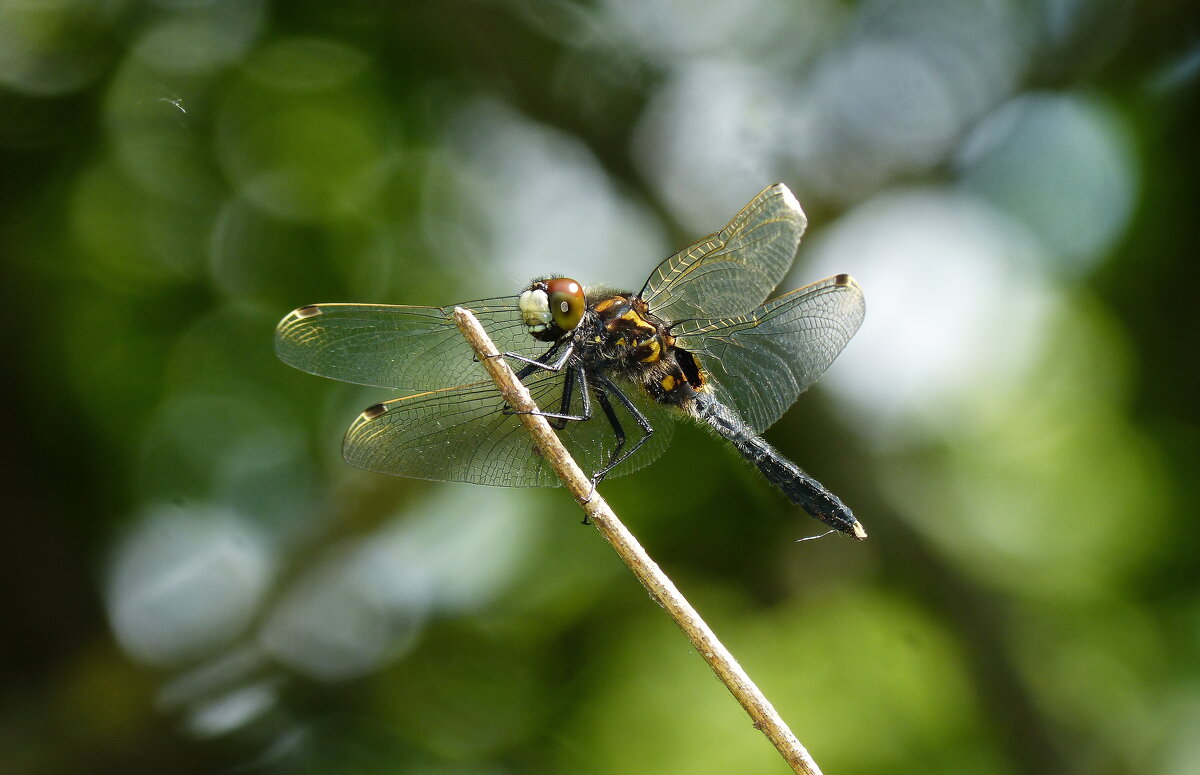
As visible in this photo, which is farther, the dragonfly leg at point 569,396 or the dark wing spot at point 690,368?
the dark wing spot at point 690,368

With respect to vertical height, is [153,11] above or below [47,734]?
above

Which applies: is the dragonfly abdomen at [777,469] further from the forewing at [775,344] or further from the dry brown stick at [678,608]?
the dry brown stick at [678,608]

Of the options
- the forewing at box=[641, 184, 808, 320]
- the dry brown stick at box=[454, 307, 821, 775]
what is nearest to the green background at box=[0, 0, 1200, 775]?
the forewing at box=[641, 184, 808, 320]

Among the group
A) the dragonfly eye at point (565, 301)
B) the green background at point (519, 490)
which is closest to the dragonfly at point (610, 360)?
the dragonfly eye at point (565, 301)

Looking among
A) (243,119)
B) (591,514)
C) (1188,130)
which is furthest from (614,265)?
(1188,130)

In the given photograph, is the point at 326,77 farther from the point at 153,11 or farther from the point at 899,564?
the point at 899,564

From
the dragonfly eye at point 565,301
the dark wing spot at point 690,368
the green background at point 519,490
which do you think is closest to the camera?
the dragonfly eye at point 565,301

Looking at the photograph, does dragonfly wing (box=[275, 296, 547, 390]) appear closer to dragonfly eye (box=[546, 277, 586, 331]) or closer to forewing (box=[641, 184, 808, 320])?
dragonfly eye (box=[546, 277, 586, 331])

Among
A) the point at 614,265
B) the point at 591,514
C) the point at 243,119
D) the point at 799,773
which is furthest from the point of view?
the point at 614,265
